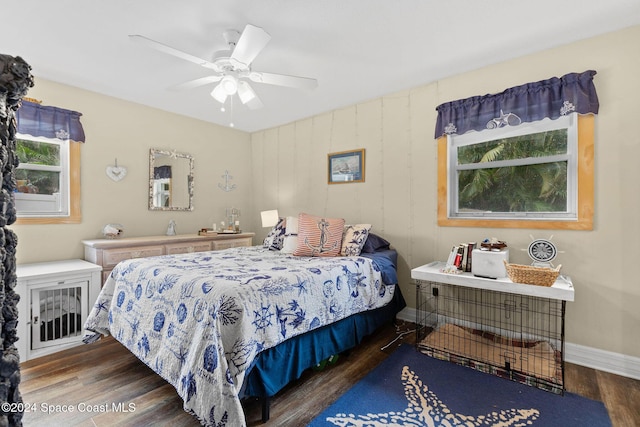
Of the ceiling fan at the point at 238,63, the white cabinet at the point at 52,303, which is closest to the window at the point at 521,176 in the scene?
the ceiling fan at the point at 238,63

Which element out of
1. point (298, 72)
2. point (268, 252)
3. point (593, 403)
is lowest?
point (593, 403)

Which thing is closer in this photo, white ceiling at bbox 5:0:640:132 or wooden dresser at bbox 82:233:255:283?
white ceiling at bbox 5:0:640:132

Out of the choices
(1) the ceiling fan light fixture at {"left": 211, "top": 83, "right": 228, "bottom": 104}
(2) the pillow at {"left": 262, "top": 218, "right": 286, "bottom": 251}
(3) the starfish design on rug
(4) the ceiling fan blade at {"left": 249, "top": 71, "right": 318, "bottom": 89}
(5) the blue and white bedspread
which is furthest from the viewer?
(2) the pillow at {"left": 262, "top": 218, "right": 286, "bottom": 251}

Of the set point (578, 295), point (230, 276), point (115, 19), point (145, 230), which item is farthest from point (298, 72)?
point (578, 295)

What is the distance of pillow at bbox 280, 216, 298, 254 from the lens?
10.1 ft

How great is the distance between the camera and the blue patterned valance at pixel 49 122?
289cm

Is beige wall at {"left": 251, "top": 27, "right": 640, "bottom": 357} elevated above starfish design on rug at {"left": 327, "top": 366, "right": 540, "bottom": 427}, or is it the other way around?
beige wall at {"left": 251, "top": 27, "right": 640, "bottom": 357}

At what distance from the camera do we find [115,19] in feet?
6.97

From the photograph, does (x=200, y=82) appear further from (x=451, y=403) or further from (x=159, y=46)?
(x=451, y=403)

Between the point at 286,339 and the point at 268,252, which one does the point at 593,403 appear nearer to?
the point at 286,339

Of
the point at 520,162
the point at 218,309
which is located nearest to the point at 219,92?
the point at 218,309

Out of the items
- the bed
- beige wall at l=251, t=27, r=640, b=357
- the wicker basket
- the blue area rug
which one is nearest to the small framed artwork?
beige wall at l=251, t=27, r=640, b=357

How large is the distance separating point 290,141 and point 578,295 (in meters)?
3.51

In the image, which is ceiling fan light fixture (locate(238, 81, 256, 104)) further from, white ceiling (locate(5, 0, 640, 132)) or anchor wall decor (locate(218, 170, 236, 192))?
anchor wall decor (locate(218, 170, 236, 192))
